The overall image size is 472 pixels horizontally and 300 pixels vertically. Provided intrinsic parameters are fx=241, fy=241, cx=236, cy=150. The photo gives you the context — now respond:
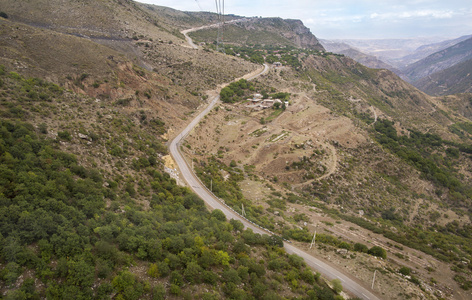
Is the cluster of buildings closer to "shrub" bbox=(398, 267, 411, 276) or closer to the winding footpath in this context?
the winding footpath

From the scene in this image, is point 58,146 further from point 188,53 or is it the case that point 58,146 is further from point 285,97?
point 188,53

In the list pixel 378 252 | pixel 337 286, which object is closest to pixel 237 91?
pixel 378 252

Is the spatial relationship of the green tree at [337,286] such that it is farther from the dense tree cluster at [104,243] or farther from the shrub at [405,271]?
the shrub at [405,271]

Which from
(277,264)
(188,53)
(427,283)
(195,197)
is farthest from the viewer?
(188,53)

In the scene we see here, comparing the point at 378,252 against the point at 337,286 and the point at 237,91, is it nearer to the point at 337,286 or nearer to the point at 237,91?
the point at 337,286

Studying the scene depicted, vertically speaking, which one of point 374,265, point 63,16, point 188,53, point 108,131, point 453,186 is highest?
point 63,16

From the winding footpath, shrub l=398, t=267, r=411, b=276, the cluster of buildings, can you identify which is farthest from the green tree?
the cluster of buildings

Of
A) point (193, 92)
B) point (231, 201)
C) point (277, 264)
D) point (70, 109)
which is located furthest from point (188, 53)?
point (277, 264)

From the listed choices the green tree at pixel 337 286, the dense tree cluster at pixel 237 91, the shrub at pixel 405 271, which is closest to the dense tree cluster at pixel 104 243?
the green tree at pixel 337 286

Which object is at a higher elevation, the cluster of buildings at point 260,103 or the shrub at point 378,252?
the cluster of buildings at point 260,103

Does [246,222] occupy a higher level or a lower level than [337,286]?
higher

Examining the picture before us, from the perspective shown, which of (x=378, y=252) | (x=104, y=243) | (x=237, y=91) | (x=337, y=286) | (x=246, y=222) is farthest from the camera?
(x=237, y=91)
